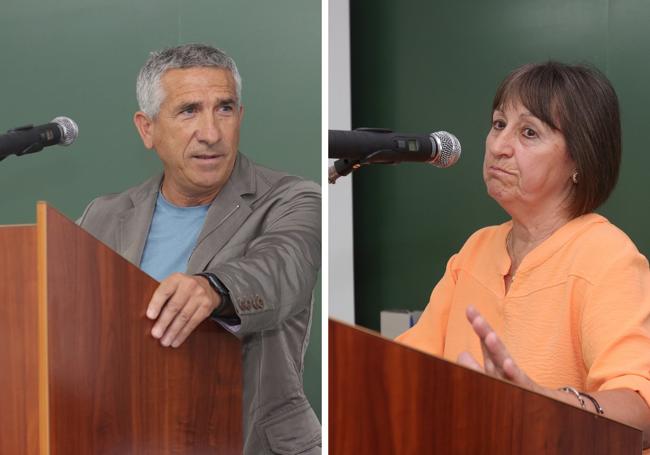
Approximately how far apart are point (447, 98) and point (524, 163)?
0.22 m

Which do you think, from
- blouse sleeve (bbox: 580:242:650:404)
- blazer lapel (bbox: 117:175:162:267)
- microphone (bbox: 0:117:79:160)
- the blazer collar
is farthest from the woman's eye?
microphone (bbox: 0:117:79:160)

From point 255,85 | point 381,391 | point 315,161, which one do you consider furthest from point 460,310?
point 255,85

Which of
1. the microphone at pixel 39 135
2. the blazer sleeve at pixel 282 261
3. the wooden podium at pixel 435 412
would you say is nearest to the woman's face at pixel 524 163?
the wooden podium at pixel 435 412

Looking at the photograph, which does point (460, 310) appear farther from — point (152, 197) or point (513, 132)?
point (152, 197)

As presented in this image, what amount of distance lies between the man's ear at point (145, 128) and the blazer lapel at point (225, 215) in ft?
0.69

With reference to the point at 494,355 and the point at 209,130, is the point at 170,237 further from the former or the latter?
the point at 494,355

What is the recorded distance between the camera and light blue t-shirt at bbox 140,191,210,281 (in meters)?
1.77

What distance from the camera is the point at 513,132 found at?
1.31 meters

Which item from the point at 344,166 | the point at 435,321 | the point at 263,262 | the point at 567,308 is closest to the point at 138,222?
the point at 263,262

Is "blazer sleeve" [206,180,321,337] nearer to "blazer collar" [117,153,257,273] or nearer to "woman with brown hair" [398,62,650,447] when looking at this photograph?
"blazer collar" [117,153,257,273]

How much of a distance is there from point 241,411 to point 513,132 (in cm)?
91

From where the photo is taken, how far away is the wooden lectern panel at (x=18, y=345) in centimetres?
155

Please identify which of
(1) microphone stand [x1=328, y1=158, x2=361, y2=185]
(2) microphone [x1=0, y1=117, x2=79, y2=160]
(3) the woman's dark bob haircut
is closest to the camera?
(3) the woman's dark bob haircut

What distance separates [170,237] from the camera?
179 centimetres
